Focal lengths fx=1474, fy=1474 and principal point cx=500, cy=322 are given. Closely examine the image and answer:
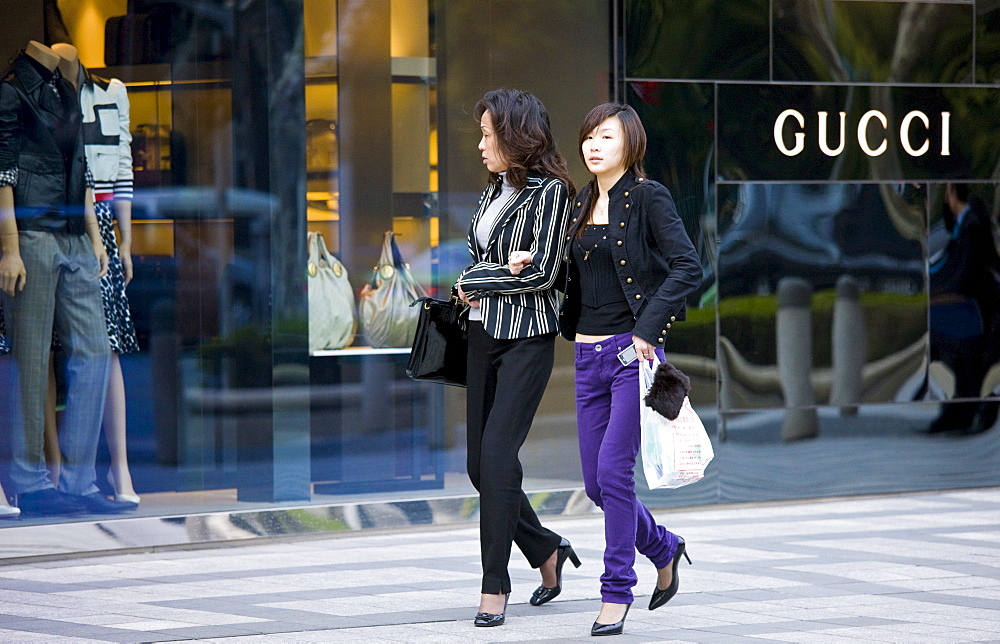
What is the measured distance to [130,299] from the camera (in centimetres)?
714

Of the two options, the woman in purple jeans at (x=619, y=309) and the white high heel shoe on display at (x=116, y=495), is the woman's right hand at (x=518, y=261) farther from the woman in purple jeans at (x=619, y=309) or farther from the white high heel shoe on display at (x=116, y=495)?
the white high heel shoe on display at (x=116, y=495)

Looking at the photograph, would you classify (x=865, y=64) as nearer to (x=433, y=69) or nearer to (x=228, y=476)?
(x=433, y=69)

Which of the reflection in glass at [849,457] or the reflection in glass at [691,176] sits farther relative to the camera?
the reflection in glass at [849,457]

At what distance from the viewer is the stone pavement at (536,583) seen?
5023 mm

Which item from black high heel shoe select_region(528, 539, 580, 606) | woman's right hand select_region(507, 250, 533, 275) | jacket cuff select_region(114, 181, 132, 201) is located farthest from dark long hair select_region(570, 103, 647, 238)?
jacket cuff select_region(114, 181, 132, 201)

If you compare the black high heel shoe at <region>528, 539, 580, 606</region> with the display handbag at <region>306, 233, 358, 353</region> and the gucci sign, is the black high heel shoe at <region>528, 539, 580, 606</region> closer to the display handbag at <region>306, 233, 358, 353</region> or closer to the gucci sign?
the display handbag at <region>306, 233, 358, 353</region>

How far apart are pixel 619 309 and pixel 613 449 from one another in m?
0.49

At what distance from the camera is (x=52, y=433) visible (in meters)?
7.00

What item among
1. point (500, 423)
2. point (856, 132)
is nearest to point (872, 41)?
point (856, 132)

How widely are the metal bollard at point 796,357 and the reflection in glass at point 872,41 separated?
1183 mm

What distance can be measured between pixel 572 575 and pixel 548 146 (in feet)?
6.34

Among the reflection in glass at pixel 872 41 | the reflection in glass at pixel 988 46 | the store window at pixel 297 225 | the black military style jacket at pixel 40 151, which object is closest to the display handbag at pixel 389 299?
the store window at pixel 297 225

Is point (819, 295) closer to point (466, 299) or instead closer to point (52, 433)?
point (466, 299)

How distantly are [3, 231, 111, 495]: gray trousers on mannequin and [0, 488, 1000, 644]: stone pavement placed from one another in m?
0.55
